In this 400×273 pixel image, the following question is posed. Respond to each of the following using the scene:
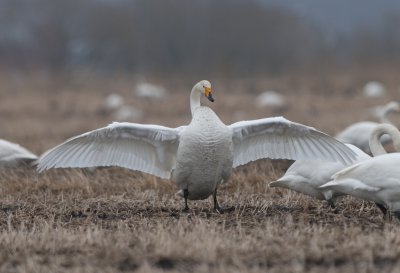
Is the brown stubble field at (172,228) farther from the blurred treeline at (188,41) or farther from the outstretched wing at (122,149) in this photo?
the blurred treeline at (188,41)

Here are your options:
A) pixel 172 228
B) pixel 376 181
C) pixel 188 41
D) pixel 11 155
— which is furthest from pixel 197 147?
pixel 188 41

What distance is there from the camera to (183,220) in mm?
6004

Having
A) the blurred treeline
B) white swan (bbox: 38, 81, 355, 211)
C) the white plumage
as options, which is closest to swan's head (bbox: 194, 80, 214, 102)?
white swan (bbox: 38, 81, 355, 211)

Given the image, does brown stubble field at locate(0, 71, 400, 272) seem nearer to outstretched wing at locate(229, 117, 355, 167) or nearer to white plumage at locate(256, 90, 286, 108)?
outstretched wing at locate(229, 117, 355, 167)

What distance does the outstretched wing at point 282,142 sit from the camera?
697 cm

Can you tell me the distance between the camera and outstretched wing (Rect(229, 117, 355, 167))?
6.97 m

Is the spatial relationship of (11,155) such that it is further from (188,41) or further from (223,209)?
(188,41)

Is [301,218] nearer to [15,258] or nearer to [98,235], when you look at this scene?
[98,235]

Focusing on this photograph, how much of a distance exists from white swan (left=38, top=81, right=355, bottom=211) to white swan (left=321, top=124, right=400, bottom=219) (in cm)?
77

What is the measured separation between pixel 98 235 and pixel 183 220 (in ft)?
2.86

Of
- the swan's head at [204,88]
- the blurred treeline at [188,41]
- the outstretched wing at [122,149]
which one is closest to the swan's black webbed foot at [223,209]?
the outstretched wing at [122,149]

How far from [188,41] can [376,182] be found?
4022 centimetres

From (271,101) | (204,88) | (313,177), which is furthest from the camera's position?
(271,101)

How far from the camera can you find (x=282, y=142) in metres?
7.21
